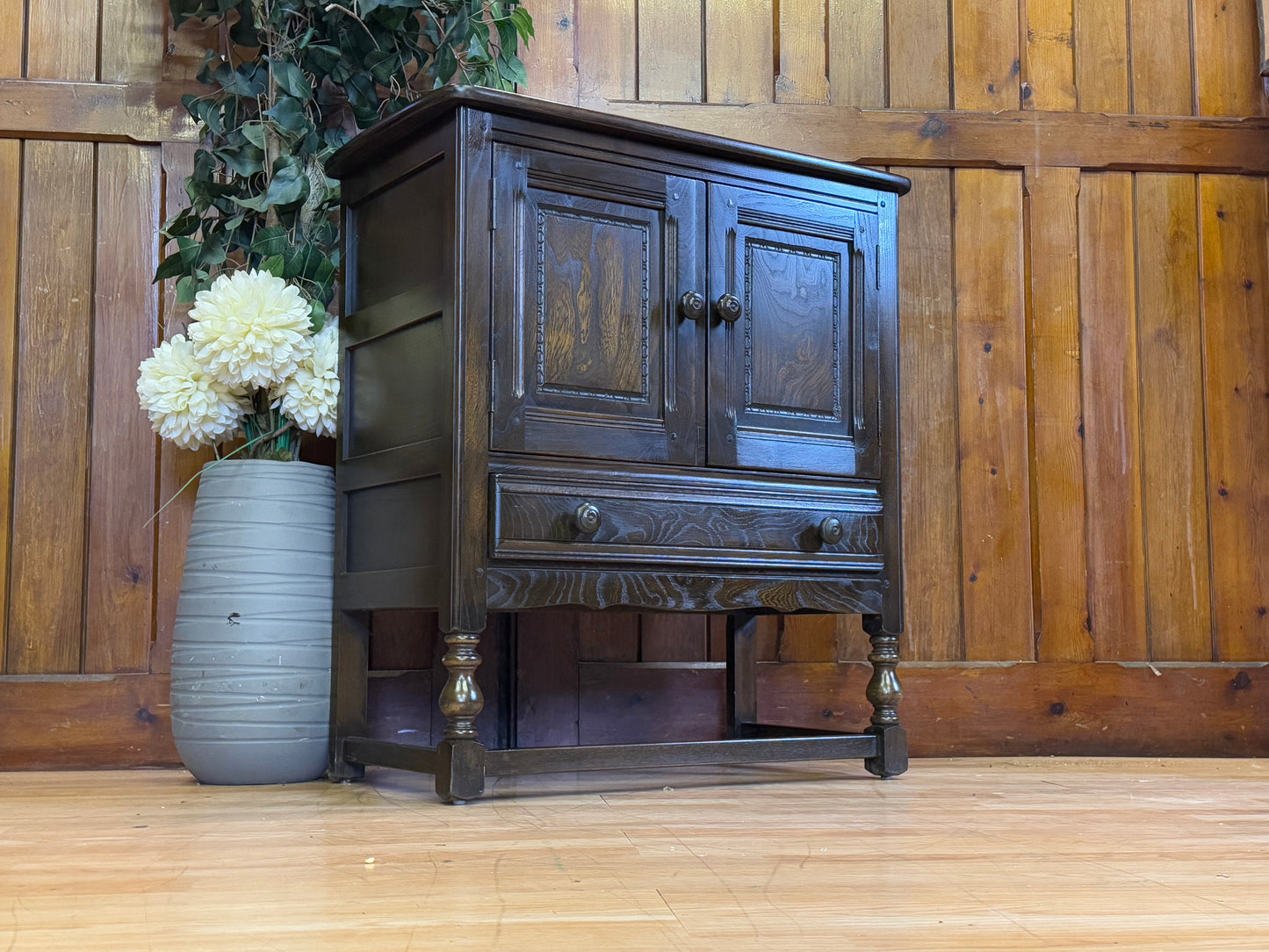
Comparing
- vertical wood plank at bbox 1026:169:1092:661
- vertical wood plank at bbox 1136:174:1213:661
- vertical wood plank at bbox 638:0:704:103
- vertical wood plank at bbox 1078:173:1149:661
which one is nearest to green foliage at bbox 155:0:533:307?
vertical wood plank at bbox 638:0:704:103

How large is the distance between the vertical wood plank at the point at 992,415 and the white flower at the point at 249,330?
142 centimetres

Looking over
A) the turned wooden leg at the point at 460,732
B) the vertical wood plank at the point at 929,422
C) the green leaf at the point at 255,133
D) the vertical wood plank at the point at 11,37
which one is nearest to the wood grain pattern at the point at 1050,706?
the vertical wood plank at the point at 929,422

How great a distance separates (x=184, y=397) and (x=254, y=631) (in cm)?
40

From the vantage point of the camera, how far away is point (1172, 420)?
8.89ft

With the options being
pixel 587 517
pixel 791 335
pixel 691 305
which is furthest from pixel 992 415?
pixel 587 517

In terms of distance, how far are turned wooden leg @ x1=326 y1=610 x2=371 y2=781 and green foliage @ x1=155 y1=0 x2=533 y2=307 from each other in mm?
541

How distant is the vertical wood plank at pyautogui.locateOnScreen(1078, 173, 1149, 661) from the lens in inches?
105

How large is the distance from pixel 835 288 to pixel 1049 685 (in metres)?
1.03

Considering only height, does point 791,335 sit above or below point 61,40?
below

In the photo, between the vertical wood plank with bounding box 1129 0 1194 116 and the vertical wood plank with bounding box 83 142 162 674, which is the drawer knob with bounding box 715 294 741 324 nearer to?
the vertical wood plank with bounding box 83 142 162 674

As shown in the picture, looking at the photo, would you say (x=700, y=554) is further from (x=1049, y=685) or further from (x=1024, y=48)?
(x=1024, y=48)

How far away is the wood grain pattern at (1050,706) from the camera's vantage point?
8.37 feet

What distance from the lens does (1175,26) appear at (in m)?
2.79

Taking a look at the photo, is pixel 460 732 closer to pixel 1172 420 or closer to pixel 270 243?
pixel 270 243
